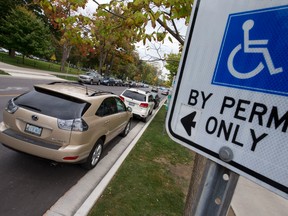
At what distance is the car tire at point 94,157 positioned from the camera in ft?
17.2

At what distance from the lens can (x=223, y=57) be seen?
0.97 metres

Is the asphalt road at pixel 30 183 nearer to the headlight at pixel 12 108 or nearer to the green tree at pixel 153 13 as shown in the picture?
the headlight at pixel 12 108

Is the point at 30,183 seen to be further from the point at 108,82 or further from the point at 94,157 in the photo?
the point at 108,82

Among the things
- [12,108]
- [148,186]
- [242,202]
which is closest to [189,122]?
[148,186]

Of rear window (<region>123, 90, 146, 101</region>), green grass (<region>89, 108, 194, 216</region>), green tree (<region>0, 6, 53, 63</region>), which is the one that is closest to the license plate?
green grass (<region>89, 108, 194, 216</region>)

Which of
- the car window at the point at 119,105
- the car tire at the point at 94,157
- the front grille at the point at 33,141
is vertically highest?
the car window at the point at 119,105

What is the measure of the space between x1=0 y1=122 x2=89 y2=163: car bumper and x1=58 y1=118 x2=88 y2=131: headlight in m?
0.36

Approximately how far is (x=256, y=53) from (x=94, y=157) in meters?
5.16

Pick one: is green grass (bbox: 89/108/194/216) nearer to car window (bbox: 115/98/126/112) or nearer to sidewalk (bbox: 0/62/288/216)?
sidewalk (bbox: 0/62/288/216)

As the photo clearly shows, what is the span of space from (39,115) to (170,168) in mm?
3899

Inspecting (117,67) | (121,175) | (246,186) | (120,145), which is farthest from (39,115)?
(117,67)

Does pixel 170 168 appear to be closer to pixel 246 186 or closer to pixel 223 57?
pixel 246 186

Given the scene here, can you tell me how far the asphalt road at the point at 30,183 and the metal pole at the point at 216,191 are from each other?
3.46 m

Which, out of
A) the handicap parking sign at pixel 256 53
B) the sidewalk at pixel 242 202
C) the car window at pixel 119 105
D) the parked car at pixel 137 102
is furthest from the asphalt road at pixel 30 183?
the parked car at pixel 137 102
